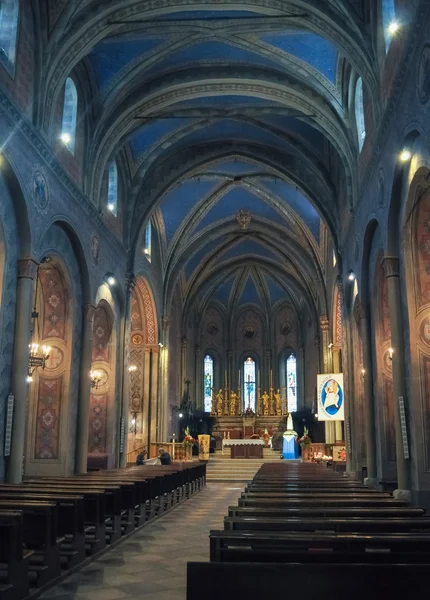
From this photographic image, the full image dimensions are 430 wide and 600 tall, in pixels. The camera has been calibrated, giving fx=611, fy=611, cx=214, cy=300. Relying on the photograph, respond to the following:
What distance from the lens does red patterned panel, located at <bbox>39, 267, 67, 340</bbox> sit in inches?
717

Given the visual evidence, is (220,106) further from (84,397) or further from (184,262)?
(184,262)

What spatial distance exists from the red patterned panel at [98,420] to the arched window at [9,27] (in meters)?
12.0

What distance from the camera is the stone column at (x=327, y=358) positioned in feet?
102

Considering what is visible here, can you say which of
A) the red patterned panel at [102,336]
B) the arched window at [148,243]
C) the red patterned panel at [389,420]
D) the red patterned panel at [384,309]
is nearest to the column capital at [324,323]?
the arched window at [148,243]

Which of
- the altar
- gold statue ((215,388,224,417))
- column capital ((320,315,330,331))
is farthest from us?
gold statue ((215,388,224,417))

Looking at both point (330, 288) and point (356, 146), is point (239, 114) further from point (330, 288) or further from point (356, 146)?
point (330, 288)

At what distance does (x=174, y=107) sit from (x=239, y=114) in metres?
2.44

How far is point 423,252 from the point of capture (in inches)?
519

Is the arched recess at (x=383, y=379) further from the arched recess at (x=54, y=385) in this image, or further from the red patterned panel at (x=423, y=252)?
the arched recess at (x=54, y=385)

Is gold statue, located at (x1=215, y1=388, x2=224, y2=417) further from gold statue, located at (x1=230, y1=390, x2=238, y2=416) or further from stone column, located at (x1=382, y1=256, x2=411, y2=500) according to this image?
stone column, located at (x1=382, y1=256, x2=411, y2=500)

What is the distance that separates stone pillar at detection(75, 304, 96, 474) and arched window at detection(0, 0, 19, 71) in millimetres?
7615

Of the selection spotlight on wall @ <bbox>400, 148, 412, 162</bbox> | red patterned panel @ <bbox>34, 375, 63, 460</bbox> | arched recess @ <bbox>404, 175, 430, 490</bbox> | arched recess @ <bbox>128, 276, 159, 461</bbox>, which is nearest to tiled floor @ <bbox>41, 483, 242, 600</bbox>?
arched recess @ <bbox>404, 175, 430, 490</bbox>

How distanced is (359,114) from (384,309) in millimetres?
6195

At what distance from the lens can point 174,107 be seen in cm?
2184
